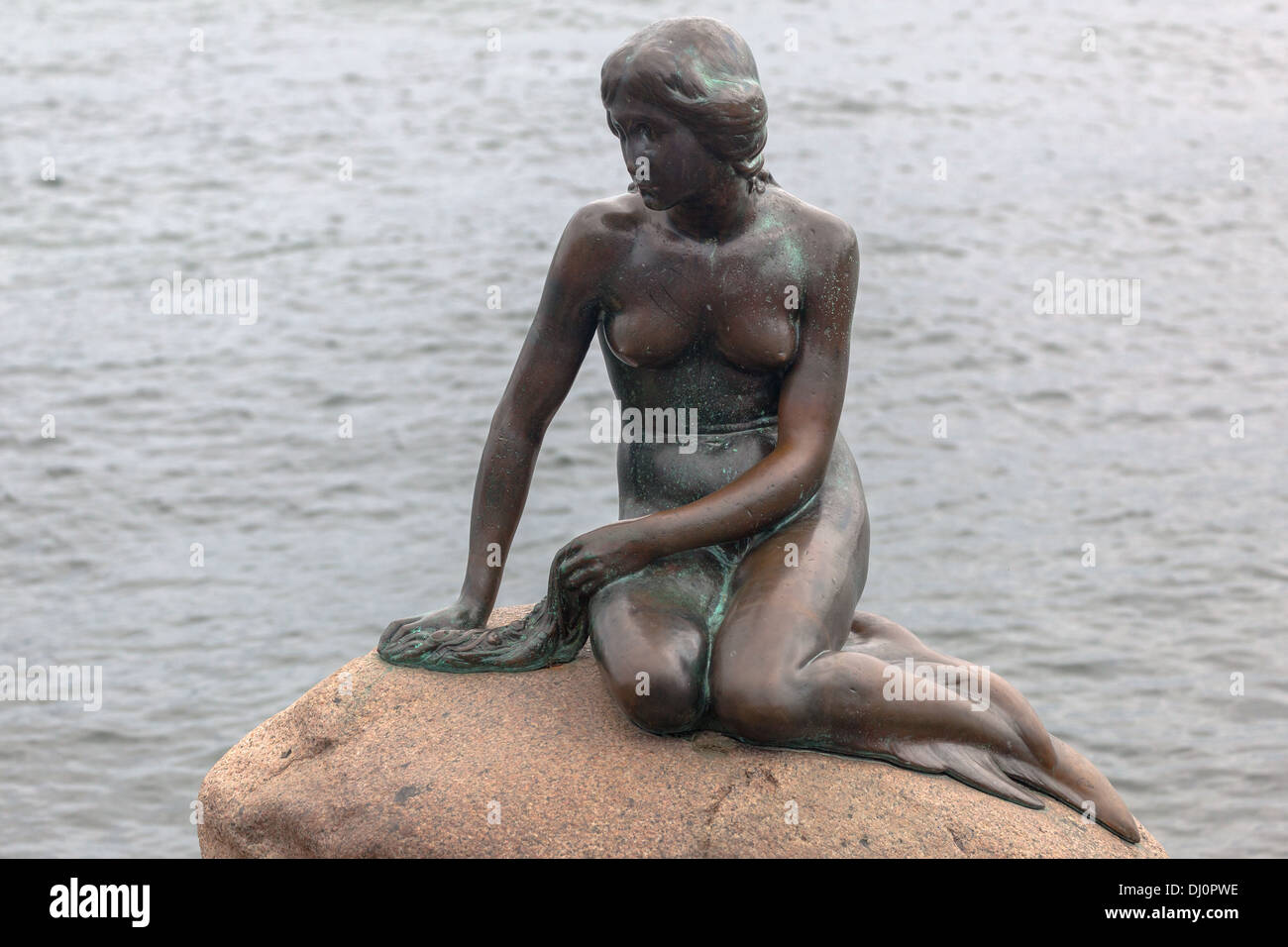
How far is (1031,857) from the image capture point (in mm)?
5504

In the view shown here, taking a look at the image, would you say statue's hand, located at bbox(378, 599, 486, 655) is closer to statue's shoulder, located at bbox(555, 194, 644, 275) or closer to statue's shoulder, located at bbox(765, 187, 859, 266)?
statue's shoulder, located at bbox(555, 194, 644, 275)

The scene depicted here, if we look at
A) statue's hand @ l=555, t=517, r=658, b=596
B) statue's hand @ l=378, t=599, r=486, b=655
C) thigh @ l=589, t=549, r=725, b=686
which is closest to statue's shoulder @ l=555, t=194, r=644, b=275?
statue's hand @ l=555, t=517, r=658, b=596

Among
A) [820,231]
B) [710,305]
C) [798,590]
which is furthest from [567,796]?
[820,231]

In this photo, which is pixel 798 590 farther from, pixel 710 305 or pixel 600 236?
pixel 600 236

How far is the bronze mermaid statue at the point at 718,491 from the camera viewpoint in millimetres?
5586

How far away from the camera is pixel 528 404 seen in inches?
243

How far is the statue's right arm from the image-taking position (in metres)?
5.99

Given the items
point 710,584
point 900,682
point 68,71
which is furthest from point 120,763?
point 68,71

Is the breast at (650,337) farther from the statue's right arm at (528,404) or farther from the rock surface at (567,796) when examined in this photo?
the rock surface at (567,796)

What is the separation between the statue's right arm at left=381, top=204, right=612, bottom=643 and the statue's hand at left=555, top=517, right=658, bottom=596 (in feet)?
1.32

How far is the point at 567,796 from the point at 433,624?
3.35ft

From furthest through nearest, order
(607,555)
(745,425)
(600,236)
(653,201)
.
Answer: (745,425), (600,236), (607,555), (653,201)

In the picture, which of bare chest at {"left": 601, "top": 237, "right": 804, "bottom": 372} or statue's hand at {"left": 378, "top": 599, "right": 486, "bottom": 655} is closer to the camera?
bare chest at {"left": 601, "top": 237, "right": 804, "bottom": 372}

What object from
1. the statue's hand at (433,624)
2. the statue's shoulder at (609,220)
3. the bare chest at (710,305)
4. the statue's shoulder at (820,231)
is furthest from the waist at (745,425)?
the statue's hand at (433,624)
